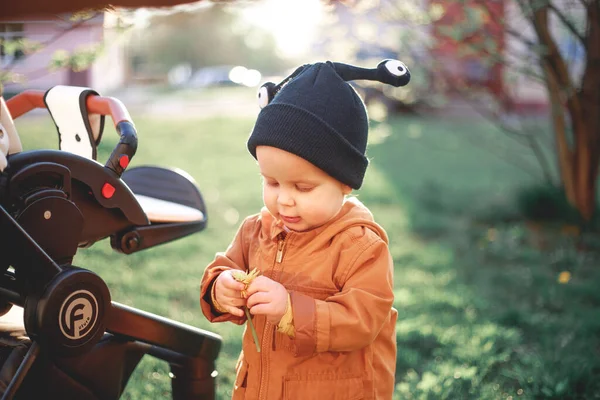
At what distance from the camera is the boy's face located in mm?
1575

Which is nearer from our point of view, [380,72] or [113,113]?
[380,72]

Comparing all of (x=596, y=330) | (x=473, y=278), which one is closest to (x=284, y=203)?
(x=596, y=330)

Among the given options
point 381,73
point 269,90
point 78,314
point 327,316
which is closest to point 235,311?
point 327,316

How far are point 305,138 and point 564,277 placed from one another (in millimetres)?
3087

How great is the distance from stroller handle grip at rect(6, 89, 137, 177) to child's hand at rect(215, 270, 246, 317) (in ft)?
1.30

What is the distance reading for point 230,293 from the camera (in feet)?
5.24

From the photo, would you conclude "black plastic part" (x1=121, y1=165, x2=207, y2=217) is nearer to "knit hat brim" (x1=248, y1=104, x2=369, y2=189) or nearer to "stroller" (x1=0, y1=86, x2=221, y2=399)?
"stroller" (x1=0, y1=86, x2=221, y2=399)

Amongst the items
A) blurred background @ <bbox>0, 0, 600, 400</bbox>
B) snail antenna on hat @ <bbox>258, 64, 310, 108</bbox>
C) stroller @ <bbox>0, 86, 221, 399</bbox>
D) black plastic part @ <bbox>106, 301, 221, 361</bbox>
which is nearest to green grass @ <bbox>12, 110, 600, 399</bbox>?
blurred background @ <bbox>0, 0, 600, 400</bbox>

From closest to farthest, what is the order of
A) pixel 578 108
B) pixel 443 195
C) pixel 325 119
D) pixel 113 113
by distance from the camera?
pixel 325 119
pixel 113 113
pixel 578 108
pixel 443 195

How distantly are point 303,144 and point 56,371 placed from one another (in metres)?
0.86

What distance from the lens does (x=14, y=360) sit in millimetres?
1626

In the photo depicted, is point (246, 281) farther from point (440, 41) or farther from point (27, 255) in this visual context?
point (440, 41)

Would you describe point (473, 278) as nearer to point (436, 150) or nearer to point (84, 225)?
point (84, 225)

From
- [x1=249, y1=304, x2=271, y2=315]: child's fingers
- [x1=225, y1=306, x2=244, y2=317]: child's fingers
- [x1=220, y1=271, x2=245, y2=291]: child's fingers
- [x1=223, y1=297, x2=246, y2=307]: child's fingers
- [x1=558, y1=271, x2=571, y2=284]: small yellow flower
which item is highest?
[x1=220, y1=271, x2=245, y2=291]: child's fingers
